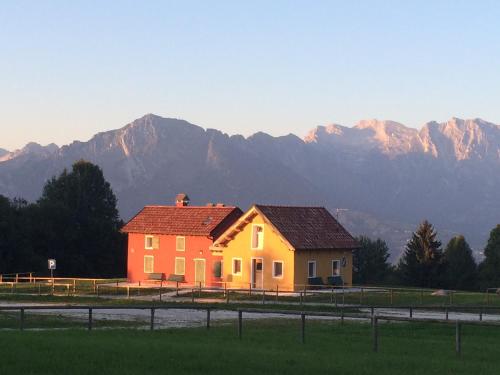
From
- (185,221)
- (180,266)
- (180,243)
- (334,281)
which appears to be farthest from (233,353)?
(185,221)

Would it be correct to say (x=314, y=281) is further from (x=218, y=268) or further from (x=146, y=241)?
(x=146, y=241)

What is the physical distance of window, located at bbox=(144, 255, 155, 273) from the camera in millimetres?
76369

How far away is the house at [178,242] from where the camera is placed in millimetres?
73125

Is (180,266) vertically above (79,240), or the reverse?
(79,240)

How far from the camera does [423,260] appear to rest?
103062mm

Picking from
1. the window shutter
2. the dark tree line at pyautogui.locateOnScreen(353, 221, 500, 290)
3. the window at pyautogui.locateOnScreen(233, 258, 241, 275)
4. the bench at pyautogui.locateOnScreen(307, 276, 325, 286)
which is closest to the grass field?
the bench at pyautogui.locateOnScreen(307, 276, 325, 286)

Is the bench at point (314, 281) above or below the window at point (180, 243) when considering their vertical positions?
below

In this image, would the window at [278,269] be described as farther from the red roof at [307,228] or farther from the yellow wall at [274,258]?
the red roof at [307,228]

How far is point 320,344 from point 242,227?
44274mm

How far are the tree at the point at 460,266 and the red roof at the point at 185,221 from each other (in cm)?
4324

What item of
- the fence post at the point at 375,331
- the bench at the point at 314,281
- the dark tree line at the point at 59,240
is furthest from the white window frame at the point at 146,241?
the fence post at the point at 375,331

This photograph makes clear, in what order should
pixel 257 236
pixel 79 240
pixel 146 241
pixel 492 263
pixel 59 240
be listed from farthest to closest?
pixel 492 263, pixel 79 240, pixel 59 240, pixel 146 241, pixel 257 236

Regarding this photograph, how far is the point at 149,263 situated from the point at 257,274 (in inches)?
439

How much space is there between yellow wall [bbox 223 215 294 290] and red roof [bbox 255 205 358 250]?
2.40 feet
